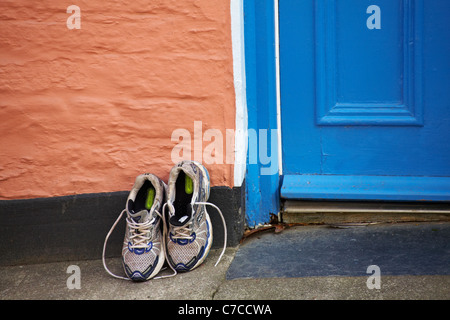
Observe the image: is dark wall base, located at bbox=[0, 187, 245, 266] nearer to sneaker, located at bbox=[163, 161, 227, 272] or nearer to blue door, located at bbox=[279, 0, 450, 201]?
sneaker, located at bbox=[163, 161, 227, 272]

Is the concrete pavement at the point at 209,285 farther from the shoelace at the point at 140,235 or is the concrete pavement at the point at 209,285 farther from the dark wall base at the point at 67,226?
the shoelace at the point at 140,235

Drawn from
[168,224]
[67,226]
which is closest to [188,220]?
[168,224]

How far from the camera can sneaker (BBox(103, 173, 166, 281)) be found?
2002 mm

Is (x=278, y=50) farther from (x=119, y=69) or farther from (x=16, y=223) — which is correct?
(x=16, y=223)

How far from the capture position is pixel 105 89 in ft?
7.18

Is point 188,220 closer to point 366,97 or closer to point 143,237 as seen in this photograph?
point 143,237

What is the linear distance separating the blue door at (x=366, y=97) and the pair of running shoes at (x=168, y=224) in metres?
0.46

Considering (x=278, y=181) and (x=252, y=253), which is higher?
(x=278, y=181)

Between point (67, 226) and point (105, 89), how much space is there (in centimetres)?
64

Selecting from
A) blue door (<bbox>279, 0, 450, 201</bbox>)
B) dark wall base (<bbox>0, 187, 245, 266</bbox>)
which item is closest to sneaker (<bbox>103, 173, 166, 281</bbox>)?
dark wall base (<bbox>0, 187, 245, 266</bbox>)

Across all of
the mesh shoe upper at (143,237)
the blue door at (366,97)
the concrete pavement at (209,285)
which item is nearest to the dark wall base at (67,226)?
the concrete pavement at (209,285)

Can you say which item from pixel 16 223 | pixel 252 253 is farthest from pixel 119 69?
pixel 252 253

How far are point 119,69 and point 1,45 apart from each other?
0.52 meters

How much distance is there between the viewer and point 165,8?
2.14 metres
